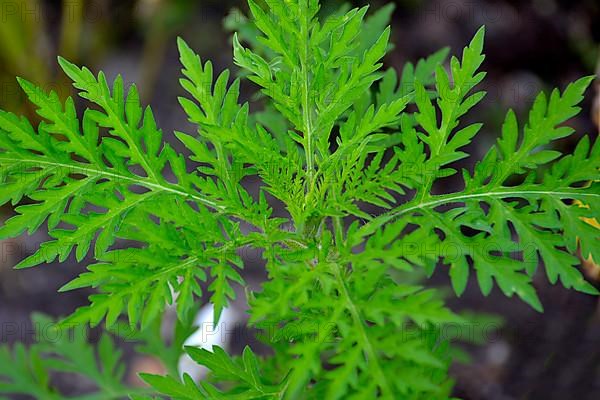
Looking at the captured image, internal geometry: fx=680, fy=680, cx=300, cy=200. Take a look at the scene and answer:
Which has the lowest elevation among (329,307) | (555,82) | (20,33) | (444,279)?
(444,279)

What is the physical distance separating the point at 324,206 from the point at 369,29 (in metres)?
0.60

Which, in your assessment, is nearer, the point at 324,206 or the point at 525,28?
the point at 324,206

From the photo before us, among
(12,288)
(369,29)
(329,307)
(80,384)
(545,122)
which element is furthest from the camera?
(12,288)

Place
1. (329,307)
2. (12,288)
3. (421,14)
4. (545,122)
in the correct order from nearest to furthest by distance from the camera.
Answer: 1. (329,307)
2. (545,122)
3. (12,288)
4. (421,14)

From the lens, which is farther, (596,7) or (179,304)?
(596,7)

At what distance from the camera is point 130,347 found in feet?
8.51

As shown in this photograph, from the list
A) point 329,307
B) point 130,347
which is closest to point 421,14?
point 130,347

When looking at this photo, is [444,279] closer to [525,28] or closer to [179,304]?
[525,28]

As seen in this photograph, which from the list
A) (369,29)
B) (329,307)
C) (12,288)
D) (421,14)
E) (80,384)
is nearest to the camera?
(329,307)

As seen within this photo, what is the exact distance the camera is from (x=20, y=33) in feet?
9.21

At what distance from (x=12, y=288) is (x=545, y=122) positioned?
229 centimetres

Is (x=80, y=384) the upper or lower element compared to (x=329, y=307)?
lower

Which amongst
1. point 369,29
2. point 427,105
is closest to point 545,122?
point 427,105

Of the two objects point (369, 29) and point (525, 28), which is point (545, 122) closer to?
point (369, 29)
